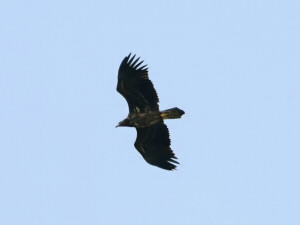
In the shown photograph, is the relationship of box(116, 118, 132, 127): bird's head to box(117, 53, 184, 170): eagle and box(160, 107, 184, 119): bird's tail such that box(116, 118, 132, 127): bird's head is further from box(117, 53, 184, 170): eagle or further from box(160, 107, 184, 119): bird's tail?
box(160, 107, 184, 119): bird's tail

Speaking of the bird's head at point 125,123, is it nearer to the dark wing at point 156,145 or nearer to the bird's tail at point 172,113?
the dark wing at point 156,145

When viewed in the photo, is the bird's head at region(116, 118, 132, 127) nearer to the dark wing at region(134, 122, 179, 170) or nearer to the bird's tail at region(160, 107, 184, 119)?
the dark wing at region(134, 122, 179, 170)

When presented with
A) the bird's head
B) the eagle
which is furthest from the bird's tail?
the bird's head

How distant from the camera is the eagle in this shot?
3278 cm

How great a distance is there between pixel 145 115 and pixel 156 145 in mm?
1403

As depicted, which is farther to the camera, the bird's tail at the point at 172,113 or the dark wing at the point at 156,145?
the dark wing at the point at 156,145

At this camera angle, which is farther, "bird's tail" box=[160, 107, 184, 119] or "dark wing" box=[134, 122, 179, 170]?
"dark wing" box=[134, 122, 179, 170]

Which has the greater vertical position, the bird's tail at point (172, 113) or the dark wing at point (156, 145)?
the bird's tail at point (172, 113)

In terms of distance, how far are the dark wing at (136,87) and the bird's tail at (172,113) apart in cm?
39

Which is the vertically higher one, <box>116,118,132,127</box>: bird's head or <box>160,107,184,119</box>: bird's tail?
<box>160,107,184,119</box>: bird's tail

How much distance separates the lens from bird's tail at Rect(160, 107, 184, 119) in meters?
32.6

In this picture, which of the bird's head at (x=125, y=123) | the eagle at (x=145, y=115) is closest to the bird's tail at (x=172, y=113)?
the eagle at (x=145, y=115)

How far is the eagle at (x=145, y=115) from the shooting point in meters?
32.8

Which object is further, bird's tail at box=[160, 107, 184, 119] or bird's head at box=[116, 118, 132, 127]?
bird's head at box=[116, 118, 132, 127]
